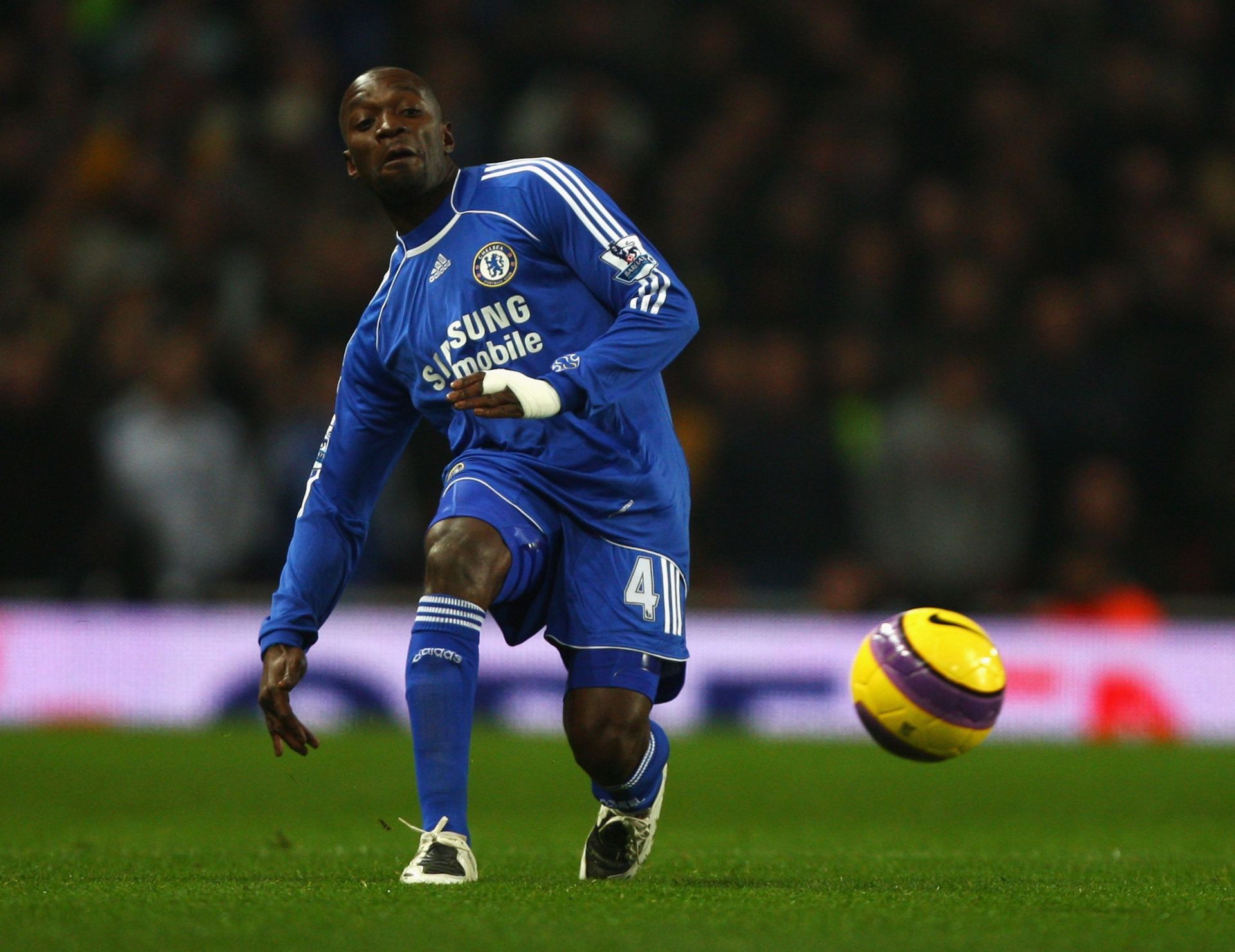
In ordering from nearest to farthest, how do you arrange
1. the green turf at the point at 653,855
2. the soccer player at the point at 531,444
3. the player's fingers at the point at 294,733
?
the green turf at the point at 653,855, the player's fingers at the point at 294,733, the soccer player at the point at 531,444

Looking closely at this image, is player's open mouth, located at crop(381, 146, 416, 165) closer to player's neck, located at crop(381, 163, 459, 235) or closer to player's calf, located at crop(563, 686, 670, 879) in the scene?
player's neck, located at crop(381, 163, 459, 235)

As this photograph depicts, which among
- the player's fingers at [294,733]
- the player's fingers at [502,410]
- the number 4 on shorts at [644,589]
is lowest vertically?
the player's fingers at [294,733]

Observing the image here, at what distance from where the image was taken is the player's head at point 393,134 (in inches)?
186

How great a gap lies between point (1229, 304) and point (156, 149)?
278 inches

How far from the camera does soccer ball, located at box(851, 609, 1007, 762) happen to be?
483cm

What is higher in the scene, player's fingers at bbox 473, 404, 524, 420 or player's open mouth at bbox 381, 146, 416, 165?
player's open mouth at bbox 381, 146, 416, 165

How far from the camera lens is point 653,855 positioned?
5508mm

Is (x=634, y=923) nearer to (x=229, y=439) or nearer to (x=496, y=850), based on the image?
(x=496, y=850)

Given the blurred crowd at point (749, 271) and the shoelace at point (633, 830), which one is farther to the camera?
the blurred crowd at point (749, 271)

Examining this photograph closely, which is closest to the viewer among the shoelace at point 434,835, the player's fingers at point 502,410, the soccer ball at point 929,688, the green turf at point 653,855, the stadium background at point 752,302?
the green turf at point 653,855

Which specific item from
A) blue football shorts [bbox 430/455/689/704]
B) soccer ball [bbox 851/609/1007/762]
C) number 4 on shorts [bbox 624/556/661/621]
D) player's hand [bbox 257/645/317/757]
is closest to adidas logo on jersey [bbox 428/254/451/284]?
blue football shorts [bbox 430/455/689/704]

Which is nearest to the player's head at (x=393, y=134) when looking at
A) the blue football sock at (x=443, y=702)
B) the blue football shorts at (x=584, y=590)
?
the blue football shorts at (x=584, y=590)

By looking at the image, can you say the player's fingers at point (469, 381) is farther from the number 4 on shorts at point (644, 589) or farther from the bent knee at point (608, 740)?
the bent knee at point (608, 740)

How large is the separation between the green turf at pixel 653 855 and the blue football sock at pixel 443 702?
23 centimetres
